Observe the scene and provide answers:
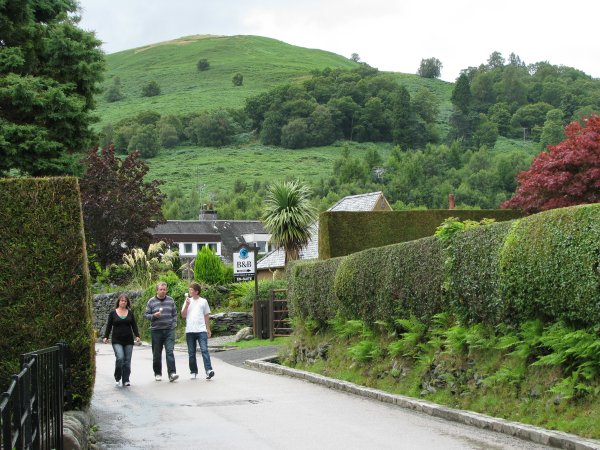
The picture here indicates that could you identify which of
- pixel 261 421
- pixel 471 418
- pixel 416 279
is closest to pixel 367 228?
pixel 416 279

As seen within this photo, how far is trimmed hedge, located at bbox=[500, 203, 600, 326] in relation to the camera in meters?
10.7

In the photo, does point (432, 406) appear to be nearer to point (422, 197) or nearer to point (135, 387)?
point (135, 387)

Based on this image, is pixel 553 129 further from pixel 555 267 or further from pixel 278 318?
pixel 555 267

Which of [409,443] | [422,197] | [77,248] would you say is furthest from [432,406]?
[422,197]

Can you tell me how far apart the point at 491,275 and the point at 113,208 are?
114ft

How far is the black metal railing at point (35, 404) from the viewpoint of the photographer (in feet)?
17.2

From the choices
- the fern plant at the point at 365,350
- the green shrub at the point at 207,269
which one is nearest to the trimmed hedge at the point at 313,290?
the fern plant at the point at 365,350

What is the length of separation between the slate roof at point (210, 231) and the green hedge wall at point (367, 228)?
66667 millimetres

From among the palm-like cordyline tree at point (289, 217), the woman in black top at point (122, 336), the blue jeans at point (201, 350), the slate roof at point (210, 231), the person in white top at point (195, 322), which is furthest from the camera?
the slate roof at point (210, 231)

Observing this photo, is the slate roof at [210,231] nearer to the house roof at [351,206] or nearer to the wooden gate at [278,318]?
the house roof at [351,206]

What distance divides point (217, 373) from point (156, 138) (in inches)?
6090

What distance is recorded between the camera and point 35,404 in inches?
286

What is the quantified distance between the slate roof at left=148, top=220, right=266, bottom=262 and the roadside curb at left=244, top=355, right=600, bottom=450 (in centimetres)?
7904

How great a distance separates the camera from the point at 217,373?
2145cm
